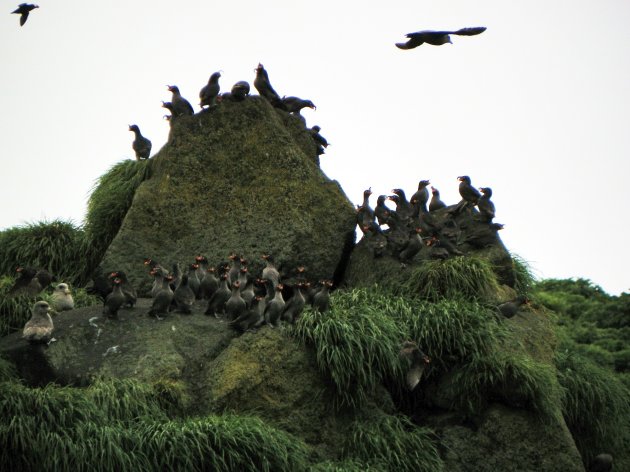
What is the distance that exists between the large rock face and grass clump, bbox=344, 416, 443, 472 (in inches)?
141

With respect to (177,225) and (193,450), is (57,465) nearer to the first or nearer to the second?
(193,450)

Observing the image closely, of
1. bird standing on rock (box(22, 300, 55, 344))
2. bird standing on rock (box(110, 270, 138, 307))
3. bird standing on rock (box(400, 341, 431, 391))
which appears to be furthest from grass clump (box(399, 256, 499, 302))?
bird standing on rock (box(22, 300, 55, 344))

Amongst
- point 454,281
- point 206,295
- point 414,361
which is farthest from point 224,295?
point 454,281

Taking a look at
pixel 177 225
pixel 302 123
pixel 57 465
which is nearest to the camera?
pixel 57 465

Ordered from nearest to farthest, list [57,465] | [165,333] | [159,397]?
[57,465] < [159,397] < [165,333]

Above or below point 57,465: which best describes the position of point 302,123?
above

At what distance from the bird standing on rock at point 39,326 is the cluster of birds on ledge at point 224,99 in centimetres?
532

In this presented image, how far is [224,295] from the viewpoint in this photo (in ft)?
55.1

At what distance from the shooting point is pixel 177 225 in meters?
19.2

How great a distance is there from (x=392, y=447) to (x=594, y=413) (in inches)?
158

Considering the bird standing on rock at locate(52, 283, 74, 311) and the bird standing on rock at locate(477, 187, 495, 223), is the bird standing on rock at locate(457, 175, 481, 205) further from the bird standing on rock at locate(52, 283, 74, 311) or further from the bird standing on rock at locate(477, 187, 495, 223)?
the bird standing on rock at locate(52, 283, 74, 311)

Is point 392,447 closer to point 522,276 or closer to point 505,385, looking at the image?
point 505,385

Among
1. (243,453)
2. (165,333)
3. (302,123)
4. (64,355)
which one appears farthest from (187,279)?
(302,123)

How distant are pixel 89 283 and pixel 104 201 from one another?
1.49 metres
